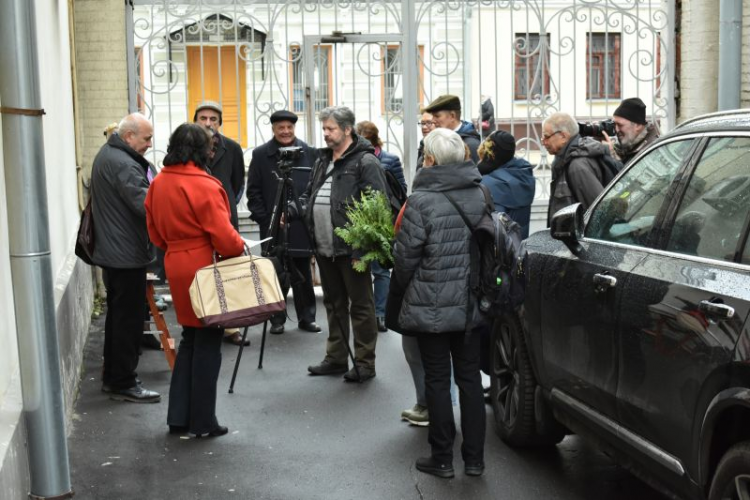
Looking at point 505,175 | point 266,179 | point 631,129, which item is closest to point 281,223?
point 266,179

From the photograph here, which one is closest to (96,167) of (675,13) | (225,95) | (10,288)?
(10,288)

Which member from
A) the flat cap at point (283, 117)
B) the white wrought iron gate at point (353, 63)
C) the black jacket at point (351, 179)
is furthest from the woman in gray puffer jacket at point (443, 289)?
the white wrought iron gate at point (353, 63)

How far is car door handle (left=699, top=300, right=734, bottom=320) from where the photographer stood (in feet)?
12.9

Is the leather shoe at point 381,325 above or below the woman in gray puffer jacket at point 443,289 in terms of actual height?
below

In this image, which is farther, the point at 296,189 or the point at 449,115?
the point at 296,189

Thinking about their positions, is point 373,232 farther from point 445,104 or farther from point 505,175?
point 445,104

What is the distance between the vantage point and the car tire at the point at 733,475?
3881 mm

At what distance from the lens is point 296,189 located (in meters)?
10.0

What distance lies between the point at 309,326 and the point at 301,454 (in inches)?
137

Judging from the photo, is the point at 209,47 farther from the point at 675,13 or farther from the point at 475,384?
the point at 475,384

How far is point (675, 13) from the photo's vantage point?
12336 millimetres

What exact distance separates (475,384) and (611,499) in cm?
90

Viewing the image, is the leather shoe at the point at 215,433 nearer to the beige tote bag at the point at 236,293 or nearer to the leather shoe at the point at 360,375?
the beige tote bag at the point at 236,293

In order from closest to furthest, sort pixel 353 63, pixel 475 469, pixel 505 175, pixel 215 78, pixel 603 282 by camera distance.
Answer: pixel 603 282 → pixel 475 469 → pixel 505 175 → pixel 353 63 → pixel 215 78
